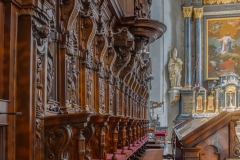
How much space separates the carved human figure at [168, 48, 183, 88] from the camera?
17.9 metres

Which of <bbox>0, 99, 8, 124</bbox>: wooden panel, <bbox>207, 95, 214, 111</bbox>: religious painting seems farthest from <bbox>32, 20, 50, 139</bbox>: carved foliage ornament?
<bbox>207, 95, 214, 111</bbox>: religious painting

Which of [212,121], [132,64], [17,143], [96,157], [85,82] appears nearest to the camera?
[17,143]

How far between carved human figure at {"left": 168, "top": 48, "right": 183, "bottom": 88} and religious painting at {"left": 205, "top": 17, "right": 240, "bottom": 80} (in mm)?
1493

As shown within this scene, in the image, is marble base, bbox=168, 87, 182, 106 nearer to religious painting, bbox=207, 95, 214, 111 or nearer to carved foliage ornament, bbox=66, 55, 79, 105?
religious painting, bbox=207, 95, 214, 111

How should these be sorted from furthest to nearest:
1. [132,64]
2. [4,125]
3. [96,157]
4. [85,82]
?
[132,64] < [85,82] < [96,157] < [4,125]

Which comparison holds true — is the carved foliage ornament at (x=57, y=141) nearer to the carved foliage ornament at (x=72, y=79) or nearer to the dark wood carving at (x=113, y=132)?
the carved foliage ornament at (x=72, y=79)

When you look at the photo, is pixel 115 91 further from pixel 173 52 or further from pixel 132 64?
pixel 173 52

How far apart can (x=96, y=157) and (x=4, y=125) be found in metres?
1.98

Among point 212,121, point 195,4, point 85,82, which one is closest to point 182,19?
point 195,4

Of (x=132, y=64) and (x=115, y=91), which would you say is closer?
(x=115, y=91)

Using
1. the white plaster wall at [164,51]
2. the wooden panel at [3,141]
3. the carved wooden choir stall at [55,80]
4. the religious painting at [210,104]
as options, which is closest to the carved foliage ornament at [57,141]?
the carved wooden choir stall at [55,80]

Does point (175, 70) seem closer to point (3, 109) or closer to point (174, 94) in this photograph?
point (174, 94)

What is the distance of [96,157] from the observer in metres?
3.87

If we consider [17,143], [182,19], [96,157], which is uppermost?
[182,19]
